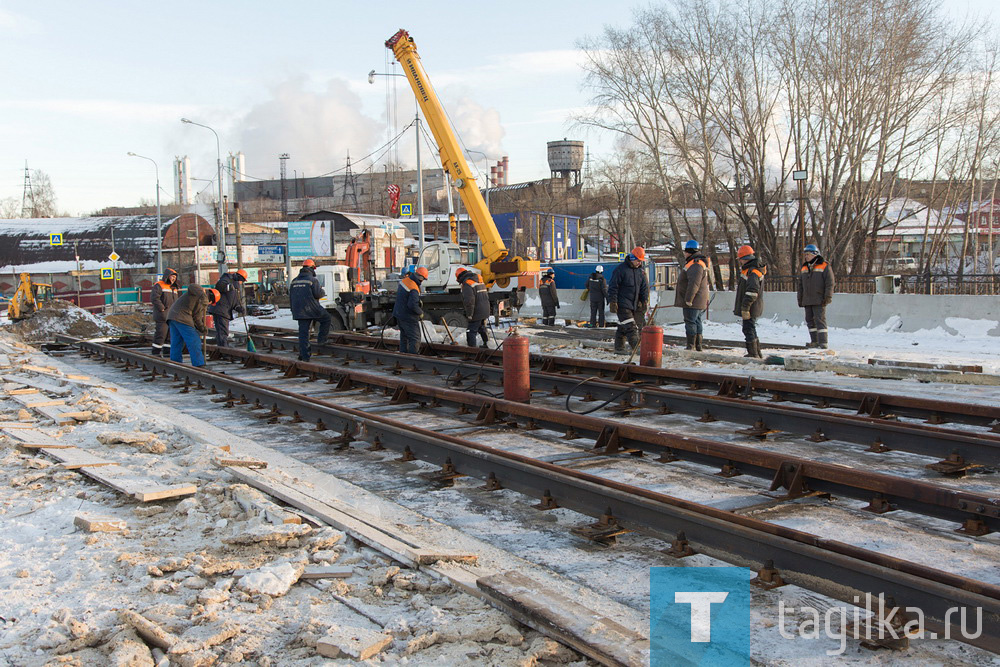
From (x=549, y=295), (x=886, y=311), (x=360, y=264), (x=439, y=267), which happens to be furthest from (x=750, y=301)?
(x=360, y=264)

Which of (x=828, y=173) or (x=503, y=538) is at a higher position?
(x=828, y=173)

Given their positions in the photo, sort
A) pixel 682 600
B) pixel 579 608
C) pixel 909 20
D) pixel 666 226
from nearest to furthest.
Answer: pixel 579 608 → pixel 682 600 → pixel 909 20 → pixel 666 226

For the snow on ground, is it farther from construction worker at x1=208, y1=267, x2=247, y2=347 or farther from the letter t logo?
construction worker at x1=208, y1=267, x2=247, y2=347

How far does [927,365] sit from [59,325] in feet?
77.6

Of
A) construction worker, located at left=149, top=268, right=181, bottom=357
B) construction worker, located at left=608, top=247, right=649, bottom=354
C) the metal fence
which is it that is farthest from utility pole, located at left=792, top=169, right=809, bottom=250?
construction worker, located at left=149, top=268, right=181, bottom=357

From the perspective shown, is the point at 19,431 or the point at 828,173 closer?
the point at 19,431

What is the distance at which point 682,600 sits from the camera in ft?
14.2

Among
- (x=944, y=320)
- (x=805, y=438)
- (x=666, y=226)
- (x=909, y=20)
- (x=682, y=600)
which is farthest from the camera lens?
(x=666, y=226)

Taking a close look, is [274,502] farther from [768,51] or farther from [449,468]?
[768,51]

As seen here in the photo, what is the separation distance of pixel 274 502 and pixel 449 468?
1707 mm

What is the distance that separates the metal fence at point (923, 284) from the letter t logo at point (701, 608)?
61.0 feet

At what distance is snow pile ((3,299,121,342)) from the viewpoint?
2377 centimetres

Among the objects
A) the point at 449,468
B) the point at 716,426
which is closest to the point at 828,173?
the point at 716,426

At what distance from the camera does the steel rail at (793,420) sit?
6.89 m
